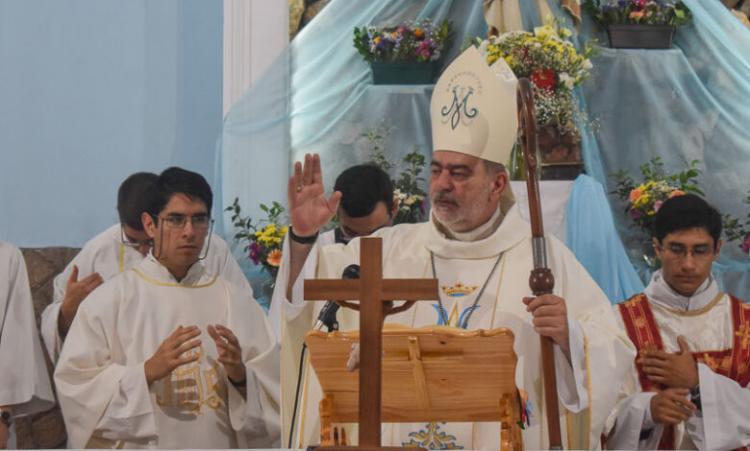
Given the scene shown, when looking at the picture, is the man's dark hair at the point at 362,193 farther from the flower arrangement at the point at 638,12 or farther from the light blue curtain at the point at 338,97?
the flower arrangement at the point at 638,12

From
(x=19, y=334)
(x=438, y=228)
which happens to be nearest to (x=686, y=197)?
(x=438, y=228)

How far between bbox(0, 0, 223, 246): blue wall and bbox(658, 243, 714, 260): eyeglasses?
3652 mm

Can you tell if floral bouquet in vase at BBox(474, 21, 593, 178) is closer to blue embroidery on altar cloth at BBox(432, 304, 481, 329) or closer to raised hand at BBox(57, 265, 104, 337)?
raised hand at BBox(57, 265, 104, 337)

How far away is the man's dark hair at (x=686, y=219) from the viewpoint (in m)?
5.58

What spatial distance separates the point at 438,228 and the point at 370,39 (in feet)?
13.3

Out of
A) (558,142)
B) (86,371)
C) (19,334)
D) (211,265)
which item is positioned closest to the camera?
(86,371)

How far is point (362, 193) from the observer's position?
6.30 meters

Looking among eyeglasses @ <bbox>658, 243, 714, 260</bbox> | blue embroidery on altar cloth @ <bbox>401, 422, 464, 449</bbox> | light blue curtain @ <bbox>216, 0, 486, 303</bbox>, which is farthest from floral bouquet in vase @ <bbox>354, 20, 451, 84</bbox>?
blue embroidery on altar cloth @ <bbox>401, 422, 464, 449</bbox>

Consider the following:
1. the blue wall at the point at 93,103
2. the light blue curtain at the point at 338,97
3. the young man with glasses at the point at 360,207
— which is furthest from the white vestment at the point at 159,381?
the light blue curtain at the point at 338,97

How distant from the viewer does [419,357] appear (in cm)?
357

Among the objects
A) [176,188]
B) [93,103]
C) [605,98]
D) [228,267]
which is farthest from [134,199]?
[605,98]

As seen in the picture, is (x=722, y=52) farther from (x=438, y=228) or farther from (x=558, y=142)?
(x=438, y=228)

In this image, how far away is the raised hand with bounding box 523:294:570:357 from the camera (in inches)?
164

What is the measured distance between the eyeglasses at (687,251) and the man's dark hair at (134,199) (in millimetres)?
2554
